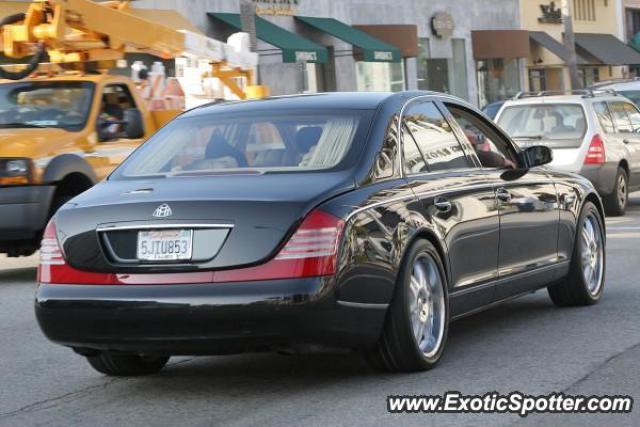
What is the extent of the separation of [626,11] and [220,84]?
4870 centimetres

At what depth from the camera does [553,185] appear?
30.6 ft

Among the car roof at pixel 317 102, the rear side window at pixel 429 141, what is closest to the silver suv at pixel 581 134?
the rear side window at pixel 429 141

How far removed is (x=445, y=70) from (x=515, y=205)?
42.0 metres

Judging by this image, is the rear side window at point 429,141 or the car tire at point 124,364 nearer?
the car tire at point 124,364

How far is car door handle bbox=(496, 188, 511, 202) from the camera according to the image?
8461mm

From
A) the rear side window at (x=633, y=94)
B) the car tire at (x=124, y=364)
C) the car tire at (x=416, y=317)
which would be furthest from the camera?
the rear side window at (x=633, y=94)

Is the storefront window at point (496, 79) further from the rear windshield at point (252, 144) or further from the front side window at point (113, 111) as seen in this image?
the rear windshield at point (252, 144)

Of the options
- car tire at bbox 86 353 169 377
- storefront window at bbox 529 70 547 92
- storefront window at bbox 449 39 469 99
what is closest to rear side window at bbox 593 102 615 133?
car tire at bbox 86 353 169 377

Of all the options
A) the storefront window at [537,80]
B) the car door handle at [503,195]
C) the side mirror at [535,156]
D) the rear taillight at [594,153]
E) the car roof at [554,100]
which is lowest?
the storefront window at [537,80]

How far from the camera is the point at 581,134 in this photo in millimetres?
18547

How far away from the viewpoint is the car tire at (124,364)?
7.55m

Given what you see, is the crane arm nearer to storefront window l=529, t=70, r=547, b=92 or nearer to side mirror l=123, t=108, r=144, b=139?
side mirror l=123, t=108, r=144, b=139

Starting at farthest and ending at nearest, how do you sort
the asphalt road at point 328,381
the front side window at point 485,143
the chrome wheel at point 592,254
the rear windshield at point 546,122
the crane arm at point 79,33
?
the rear windshield at point 546,122
the crane arm at point 79,33
the chrome wheel at point 592,254
the front side window at point 485,143
the asphalt road at point 328,381

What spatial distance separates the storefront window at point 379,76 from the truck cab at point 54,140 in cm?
2910
